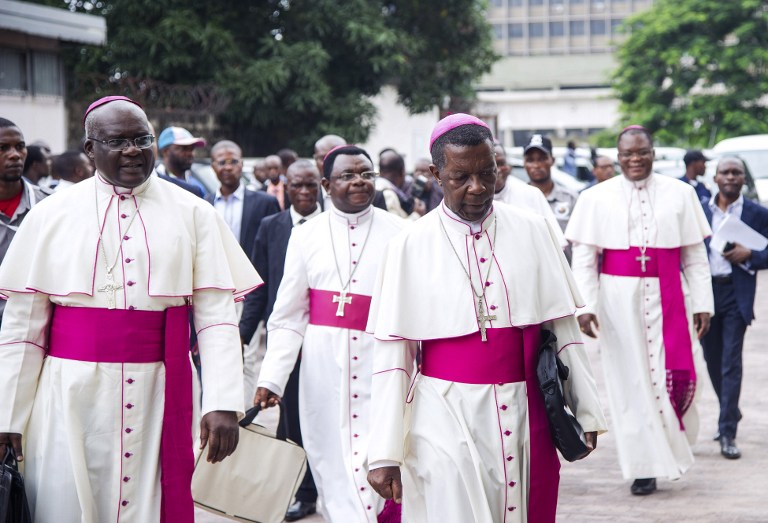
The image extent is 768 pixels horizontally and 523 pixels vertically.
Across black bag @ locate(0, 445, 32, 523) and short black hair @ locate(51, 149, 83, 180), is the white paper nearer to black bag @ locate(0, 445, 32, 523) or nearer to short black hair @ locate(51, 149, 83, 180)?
short black hair @ locate(51, 149, 83, 180)

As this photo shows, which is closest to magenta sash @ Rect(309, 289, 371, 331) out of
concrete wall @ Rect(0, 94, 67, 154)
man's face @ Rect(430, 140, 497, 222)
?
man's face @ Rect(430, 140, 497, 222)

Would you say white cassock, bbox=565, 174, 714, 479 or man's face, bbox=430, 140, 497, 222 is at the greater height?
man's face, bbox=430, 140, 497, 222

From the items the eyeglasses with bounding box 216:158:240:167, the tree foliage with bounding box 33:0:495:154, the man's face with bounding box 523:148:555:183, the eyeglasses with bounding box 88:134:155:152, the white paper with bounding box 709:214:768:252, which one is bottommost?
the white paper with bounding box 709:214:768:252

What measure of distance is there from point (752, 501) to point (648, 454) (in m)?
0.68

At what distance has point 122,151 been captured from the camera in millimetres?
4477

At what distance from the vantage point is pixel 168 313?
4523mm

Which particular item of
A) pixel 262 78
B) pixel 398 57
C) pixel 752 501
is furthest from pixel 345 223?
pixel 398 57

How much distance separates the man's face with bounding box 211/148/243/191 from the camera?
999 cm

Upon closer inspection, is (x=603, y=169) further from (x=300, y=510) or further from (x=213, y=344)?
(x=213, y=344)

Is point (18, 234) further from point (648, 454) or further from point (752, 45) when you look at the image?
point (752, 45)

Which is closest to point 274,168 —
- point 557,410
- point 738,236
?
point 738,236

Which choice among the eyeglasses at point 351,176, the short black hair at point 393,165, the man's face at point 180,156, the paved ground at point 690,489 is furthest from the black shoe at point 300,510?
the short black hair at point 393,165

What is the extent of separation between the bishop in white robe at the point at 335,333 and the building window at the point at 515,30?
94.9m

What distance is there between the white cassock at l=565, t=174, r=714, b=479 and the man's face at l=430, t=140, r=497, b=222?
330 centimetres
